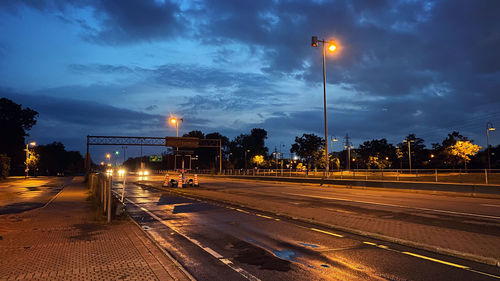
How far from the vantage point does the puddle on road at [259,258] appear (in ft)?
21.3

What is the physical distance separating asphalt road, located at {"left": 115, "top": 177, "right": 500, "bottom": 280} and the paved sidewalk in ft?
2.01

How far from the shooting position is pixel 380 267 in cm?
634

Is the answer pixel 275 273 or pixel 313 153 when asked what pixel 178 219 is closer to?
pixel 275 273

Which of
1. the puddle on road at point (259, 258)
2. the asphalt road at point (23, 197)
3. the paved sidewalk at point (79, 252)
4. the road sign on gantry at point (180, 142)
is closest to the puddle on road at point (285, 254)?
the puddle on road at point (259, 258)

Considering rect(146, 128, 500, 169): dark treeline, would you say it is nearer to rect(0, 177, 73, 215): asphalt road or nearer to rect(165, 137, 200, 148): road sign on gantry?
rect(165, 137, 200, 148): road sign on gantry

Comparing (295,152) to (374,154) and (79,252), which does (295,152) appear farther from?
(79,252)

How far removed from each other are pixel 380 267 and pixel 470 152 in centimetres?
6005

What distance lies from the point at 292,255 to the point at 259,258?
0.71 m

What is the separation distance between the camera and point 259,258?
23.2ft

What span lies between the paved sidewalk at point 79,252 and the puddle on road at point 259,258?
55.8 inches

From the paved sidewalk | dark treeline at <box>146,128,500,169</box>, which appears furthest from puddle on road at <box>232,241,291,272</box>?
dark treeline at <box>146,128,500,169</box>

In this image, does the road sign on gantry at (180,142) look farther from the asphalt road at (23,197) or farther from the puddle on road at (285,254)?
the puddle on road at (285,254)

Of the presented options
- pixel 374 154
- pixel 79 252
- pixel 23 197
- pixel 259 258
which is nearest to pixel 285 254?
pixel 259 258

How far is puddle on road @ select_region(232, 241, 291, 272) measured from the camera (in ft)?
21.3
